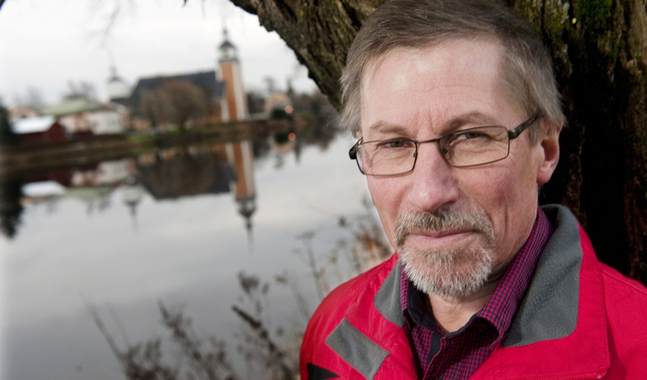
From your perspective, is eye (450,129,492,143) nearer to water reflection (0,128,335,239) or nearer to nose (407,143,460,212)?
nose (407,143,460,212)

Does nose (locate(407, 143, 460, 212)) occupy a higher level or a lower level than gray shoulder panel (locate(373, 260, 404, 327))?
higher

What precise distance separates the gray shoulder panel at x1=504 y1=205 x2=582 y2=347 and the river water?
0.96 meters

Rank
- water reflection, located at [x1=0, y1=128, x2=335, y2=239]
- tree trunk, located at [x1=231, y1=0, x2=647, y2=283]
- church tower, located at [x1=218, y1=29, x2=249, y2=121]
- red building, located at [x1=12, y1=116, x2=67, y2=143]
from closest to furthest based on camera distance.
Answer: tree trunk, located at [x1=231, y1=0, x2=647, y2=283], water reflection, located at [x1=0, y1=128, x2=335, y2=239], red building, located at [x1=12, y1=116, x2=67, y2=143], church tower, located at [x1=218, y1=29, x2=249, y2=121]

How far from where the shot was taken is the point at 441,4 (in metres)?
1.24

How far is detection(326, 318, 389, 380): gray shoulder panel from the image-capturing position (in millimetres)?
1310

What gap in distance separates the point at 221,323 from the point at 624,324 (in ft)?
19.9

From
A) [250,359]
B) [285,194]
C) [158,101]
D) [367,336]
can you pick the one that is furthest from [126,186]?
[158,101]

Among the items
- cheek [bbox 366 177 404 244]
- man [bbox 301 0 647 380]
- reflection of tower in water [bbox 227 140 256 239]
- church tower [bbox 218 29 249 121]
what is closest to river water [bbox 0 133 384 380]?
reflection of tower in water [bbox 227 140 256 239]

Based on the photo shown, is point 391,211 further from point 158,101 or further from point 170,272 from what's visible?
point 158,101

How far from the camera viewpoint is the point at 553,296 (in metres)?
1.12

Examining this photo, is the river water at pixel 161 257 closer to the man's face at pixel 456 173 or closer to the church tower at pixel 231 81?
the man's face at pixel 456 173

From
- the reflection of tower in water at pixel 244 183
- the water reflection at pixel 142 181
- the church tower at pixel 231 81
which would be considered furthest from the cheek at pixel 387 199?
the church tower at pixel 231 81

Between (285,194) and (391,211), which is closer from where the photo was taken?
(391,211)

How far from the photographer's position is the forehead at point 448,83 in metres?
1.17
